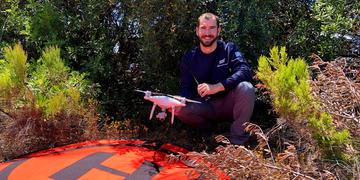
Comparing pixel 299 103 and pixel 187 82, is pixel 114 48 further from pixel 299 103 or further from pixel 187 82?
pixel 299 103

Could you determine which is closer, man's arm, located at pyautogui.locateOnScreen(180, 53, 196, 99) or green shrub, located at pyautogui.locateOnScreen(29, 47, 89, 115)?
green shrub, located at pyautogui.locateOnScreen(29, 47, 89, 115)

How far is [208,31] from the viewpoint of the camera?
390 cm

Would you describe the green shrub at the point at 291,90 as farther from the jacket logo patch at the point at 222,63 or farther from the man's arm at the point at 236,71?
the jacket logo patch at the point at 222,63

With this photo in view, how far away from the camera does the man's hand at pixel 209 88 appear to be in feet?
12.2

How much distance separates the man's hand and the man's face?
41 centimetres

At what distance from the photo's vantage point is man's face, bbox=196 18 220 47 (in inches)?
153

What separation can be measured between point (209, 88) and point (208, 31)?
19.9 inches

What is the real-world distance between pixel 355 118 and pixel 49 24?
2956 millimetres

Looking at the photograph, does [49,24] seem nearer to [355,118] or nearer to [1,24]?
[1,24]

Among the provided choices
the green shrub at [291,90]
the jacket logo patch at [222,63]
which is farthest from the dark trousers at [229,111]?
the green shrub at [291,90]

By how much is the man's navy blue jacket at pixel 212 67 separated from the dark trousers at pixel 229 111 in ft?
0.31

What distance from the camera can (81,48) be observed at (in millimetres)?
4590

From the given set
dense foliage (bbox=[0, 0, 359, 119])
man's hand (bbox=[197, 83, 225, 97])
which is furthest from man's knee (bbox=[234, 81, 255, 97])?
dense foliage (bbox=[0, 0, 359, 119])

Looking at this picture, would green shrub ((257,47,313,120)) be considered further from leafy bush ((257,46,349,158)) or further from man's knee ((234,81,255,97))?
man's knee ((234,81,255,97))
